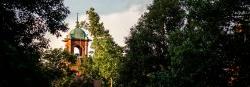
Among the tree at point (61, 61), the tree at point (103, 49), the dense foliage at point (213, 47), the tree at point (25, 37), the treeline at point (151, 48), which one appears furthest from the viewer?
the tree at point (103, 49)

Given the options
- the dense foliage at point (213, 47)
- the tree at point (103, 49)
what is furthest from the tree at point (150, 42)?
the tree at point (103, 49)

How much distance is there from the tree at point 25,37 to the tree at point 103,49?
4072 centimetres

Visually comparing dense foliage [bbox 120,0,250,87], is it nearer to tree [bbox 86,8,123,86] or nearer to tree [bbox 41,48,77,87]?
tree [bbox 41,48,77,87]

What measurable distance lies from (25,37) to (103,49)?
43504 mm

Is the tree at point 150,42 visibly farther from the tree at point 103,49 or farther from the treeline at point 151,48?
the tree at point 103,49

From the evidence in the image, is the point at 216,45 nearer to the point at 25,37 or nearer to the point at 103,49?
the point at 25,37

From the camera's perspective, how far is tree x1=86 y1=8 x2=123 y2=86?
68312mm

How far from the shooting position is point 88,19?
6962 cm

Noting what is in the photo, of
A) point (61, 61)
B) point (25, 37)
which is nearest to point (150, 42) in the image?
point (61, 61)

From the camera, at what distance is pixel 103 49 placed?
68.9 meters

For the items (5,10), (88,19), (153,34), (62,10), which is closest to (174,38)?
(153,34)

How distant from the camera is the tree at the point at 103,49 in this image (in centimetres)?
6831

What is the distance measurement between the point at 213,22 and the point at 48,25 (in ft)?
49.9

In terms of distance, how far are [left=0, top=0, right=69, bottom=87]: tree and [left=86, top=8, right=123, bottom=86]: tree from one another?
40717mm
